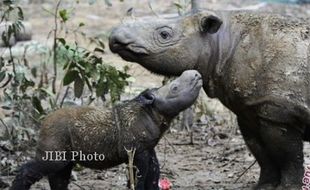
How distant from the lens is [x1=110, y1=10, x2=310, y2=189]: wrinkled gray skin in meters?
5.77

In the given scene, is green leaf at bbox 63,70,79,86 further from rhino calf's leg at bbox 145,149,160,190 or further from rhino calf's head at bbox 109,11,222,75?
rhino calf's leg at bbox 145,149,160,190

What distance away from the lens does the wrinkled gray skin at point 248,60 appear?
18.9 feet

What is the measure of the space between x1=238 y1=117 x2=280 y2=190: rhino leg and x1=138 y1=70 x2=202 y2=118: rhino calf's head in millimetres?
661

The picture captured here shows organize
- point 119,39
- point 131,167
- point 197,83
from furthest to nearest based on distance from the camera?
point 197,83 → point 119,39 → point 131,167

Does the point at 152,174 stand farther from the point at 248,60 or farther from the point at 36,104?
the point at 36,104

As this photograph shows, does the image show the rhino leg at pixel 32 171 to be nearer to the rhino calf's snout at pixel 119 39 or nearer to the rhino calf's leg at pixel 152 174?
the rhino calf's leg at pixel 152 174

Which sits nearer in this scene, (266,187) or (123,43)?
(123,43)

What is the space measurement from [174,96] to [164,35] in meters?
0.41

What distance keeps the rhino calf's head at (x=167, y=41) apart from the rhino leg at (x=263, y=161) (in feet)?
2.50

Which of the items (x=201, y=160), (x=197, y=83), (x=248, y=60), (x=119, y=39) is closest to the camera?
(x=119, y=39)

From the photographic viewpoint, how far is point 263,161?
21.1ft

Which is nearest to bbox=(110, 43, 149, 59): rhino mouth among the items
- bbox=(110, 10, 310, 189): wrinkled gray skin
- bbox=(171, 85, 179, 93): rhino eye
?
bbox=(110, 10, 310, 189): wrinkled gray skin

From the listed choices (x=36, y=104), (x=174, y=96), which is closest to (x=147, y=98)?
(x=174, y=96)

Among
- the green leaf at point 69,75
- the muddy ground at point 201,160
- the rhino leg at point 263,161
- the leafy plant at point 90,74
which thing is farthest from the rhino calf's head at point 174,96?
the green leaf at point 69,75
